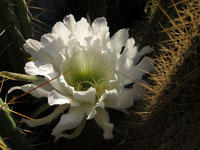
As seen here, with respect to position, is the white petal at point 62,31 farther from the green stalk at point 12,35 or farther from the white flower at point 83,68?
the green stalk at point 12,35

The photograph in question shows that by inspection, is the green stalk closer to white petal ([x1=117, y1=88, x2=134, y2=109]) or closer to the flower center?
the flower center

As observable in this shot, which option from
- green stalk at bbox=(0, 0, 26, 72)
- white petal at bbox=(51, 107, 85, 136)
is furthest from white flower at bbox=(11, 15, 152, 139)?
green stalk at bbox=(0, 0, 26, 72)

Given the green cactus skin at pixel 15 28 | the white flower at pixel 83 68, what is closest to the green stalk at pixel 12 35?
the green cactus skin at pixel 15 28

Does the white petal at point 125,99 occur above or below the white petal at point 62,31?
below

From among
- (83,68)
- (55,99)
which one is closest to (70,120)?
(55,99)

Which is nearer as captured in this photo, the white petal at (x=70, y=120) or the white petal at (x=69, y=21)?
the white petal at (x=70, y=120)

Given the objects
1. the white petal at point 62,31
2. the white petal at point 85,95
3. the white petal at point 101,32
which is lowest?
the white petal at point 85,95

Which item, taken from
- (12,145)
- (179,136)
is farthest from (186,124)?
(12,145)
